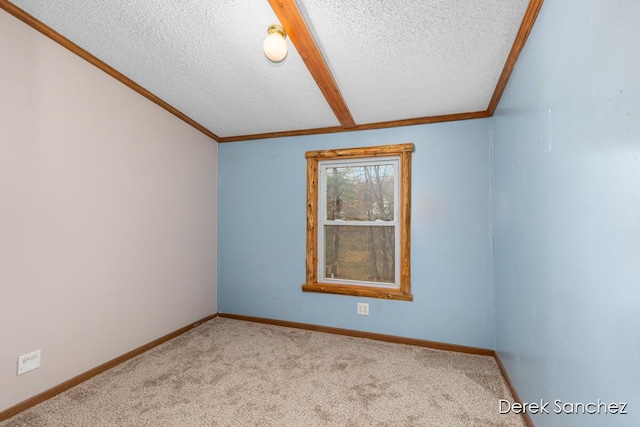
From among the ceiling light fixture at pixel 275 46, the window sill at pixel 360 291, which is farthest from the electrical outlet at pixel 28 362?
the ceiling light fixture at pixel 275 46

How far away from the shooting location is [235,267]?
11.5 feet

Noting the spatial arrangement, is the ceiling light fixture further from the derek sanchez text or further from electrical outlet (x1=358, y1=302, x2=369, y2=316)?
electrical outlet (x1=358, y1=302, x2=369, y2=316)

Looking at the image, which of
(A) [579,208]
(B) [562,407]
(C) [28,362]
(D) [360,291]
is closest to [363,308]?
(D) [360,291]

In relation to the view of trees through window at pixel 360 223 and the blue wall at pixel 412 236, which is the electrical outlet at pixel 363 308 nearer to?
the blue wall at pixel 412 236

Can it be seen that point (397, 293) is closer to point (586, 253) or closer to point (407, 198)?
point (407, 198)

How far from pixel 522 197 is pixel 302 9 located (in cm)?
169

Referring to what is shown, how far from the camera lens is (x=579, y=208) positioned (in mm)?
1065

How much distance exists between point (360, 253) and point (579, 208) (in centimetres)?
216

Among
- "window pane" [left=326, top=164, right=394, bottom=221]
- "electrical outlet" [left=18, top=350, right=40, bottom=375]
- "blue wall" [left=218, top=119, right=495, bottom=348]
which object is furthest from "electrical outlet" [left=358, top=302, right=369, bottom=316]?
"electrical outlet" [left=18, top=350, right=40, bottom=375]

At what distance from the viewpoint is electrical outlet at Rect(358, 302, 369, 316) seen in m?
2.96

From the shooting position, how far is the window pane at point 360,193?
3018 millimetres

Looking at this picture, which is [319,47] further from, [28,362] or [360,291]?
[28,362]

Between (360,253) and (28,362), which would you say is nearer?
(28,362)

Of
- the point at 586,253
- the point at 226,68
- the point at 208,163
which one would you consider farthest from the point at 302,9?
the point at 208,163
